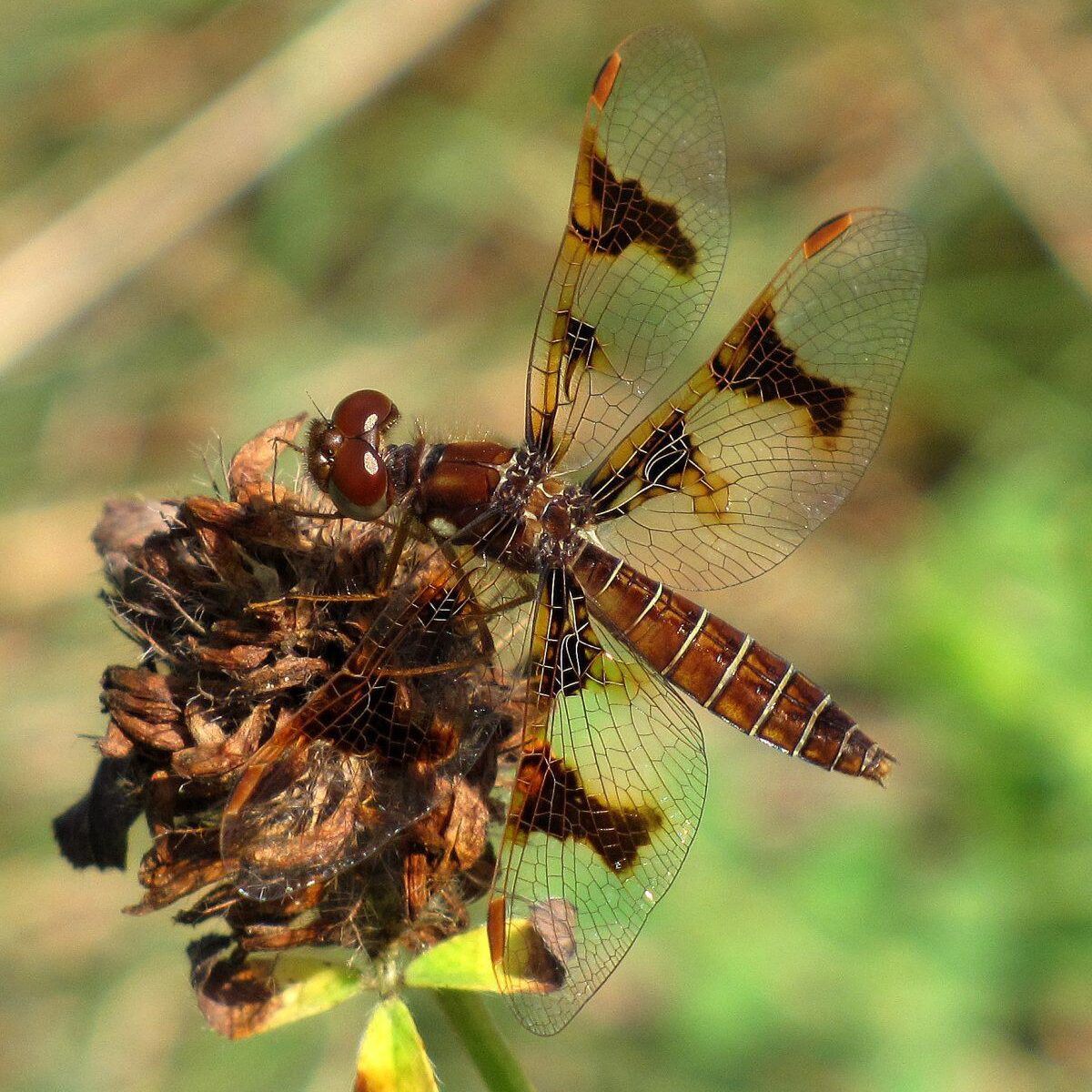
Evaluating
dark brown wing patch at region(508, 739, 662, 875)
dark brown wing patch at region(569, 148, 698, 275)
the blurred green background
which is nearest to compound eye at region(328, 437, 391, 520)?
dark brown wing patch at region(508, 739, 662, 875)

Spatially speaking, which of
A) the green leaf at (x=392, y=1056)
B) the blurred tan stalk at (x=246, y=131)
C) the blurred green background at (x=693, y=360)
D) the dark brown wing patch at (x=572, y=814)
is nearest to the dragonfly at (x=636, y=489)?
the dark brown wing patch at (x=572, y=814)

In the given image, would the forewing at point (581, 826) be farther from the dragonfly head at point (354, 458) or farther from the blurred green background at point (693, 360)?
the blurred green background at point (693, 360)

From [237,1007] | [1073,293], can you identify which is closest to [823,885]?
[237,1007]

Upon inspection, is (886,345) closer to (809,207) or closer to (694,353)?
(694,353)

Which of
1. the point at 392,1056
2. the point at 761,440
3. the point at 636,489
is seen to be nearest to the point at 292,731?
the point at 392,1056

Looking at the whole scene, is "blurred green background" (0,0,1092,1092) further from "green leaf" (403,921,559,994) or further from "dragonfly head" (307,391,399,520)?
"dragonfly head" (307,391,399,520)

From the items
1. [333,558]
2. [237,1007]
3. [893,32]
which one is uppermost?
[893,32]
